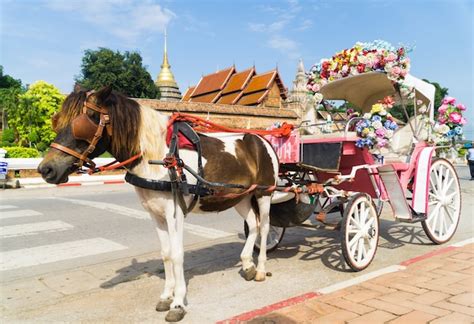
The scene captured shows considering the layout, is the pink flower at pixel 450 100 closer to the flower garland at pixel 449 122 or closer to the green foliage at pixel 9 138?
the flower garland at pixel 449 122

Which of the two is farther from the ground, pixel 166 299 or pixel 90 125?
pixel 90 125

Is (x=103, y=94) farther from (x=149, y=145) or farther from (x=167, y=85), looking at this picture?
(x=167, y=85)

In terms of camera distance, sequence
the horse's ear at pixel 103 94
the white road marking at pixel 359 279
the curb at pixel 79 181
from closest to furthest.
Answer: the horse's ear at pixel 103 94 < the white road marking at pixel 359 279 < the curb at pixel 79 181

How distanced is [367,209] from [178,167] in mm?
2690

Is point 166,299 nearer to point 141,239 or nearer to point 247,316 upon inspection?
point 247,316

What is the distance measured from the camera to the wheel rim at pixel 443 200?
6043mm

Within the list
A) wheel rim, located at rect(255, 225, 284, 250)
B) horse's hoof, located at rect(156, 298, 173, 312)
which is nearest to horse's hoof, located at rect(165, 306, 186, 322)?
horse's hoof, located at rect(156, 298, 173, 312)

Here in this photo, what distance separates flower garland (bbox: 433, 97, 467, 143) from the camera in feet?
19.9

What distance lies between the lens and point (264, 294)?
4082 millimetres

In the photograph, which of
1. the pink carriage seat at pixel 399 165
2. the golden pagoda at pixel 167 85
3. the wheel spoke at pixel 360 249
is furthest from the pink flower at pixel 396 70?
the golden pagoda at pixel 167 85

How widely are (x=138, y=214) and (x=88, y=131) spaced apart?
6043 mm

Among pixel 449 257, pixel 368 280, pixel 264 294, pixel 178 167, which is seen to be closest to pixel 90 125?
pixel 178 167

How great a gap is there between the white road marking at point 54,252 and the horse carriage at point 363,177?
237 cm

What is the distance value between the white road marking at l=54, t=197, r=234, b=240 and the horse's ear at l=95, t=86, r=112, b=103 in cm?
398
